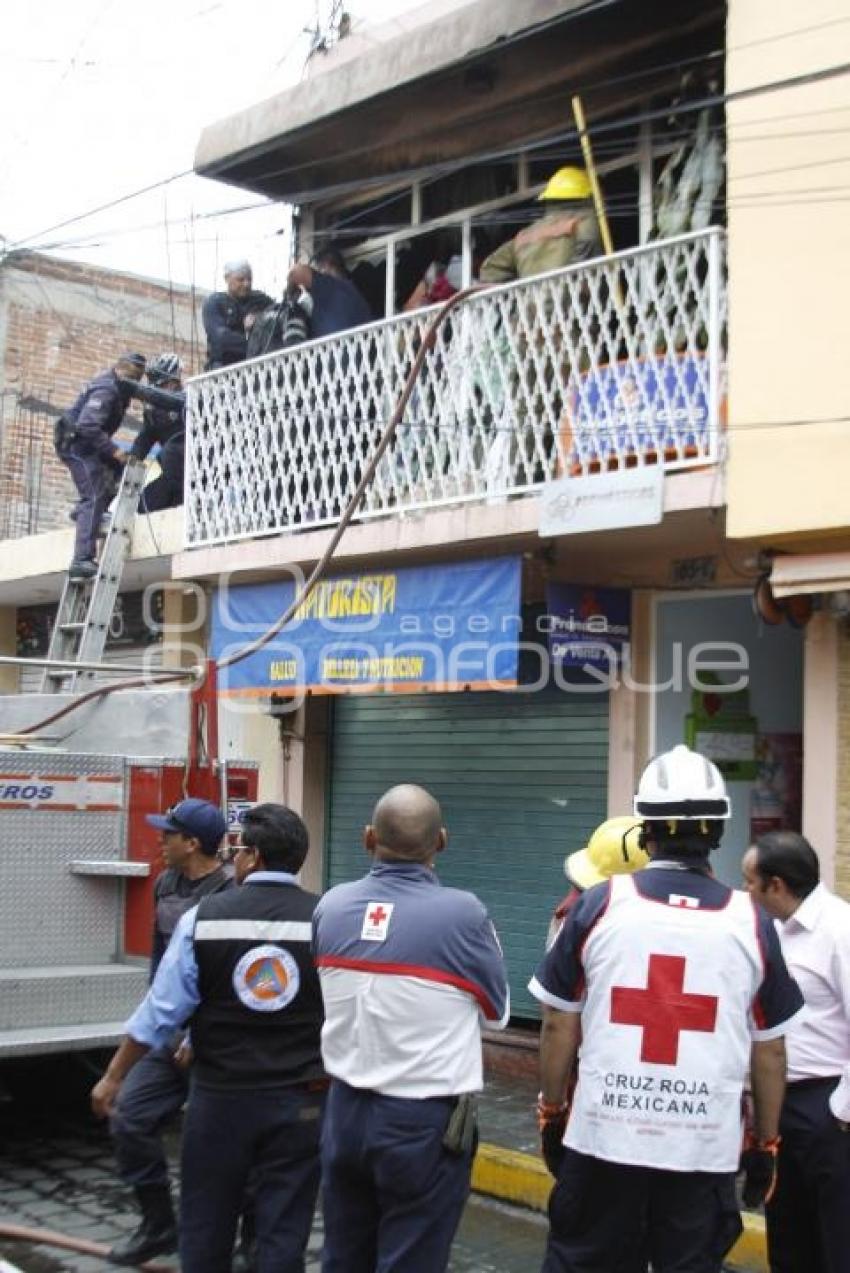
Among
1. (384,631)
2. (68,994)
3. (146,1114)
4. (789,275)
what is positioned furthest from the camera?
(384,631)

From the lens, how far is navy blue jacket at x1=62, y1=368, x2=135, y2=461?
11.3 metres

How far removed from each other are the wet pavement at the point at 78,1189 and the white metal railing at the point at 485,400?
12.7 feet

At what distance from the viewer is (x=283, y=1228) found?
4363 mm

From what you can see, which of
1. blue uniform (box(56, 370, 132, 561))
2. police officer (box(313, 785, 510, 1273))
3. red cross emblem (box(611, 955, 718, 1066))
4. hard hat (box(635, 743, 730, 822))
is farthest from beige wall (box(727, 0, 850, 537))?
blue uniform (box(56, 370, 132, 561))

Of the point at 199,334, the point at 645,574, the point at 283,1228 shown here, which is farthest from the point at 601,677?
the point at 199,334

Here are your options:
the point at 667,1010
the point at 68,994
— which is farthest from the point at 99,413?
the point at 667,1010

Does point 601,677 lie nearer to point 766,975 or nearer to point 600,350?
point 600,350

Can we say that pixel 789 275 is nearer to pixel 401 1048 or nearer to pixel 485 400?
pixel 485 400

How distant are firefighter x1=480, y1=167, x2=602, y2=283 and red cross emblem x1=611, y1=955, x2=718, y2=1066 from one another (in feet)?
21.3

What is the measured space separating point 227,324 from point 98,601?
2822 mm

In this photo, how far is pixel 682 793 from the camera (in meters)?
3.62

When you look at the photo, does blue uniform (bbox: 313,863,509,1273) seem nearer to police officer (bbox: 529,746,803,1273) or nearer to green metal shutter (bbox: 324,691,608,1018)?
police officer (bbox: 529,746,803,1273)

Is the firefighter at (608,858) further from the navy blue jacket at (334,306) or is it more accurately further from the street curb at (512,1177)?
the navy blue jacket at (334,306)

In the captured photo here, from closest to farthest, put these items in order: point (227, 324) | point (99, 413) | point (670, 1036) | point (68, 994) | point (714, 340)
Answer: point (670, 1036) < point (68, 994) < point (714, 340) < point (99, 413) < point (227, 324)
